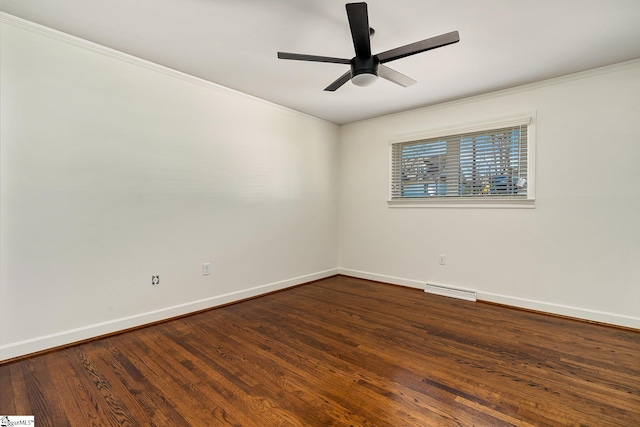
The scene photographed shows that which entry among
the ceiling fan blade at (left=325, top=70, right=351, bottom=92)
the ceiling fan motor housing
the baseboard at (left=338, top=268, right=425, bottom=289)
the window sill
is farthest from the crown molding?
the baseboard at (left=338, top=268, right=425, bottom=289)

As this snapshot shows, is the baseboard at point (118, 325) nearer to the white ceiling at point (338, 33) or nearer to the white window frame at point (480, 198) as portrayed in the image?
the white window frame at point (480, 198)

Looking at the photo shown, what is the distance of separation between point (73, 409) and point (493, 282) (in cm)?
394

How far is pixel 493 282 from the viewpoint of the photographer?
3535 millimetres

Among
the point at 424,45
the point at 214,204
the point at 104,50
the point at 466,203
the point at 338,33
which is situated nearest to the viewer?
the point at 424,45

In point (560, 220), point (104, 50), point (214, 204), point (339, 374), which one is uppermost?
point (104, 50)

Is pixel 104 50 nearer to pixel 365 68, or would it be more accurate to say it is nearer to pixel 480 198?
pixel 365 68

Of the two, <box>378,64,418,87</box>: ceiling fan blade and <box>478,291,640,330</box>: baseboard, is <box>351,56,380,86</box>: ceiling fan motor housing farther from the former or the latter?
<box>478,291,640,330</box>: baseboard

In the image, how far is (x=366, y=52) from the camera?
2.08m

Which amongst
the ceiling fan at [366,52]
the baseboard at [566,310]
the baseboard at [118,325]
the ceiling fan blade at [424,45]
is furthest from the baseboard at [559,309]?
the ceiling fan blade at [424,45]

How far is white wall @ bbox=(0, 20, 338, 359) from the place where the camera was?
219cm

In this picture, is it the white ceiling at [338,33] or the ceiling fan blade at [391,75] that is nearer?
the white ceiling at [338,33]

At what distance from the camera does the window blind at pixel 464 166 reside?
3.41 meters

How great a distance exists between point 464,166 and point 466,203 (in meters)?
0.48

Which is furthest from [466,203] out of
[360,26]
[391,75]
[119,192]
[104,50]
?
[104,50]
